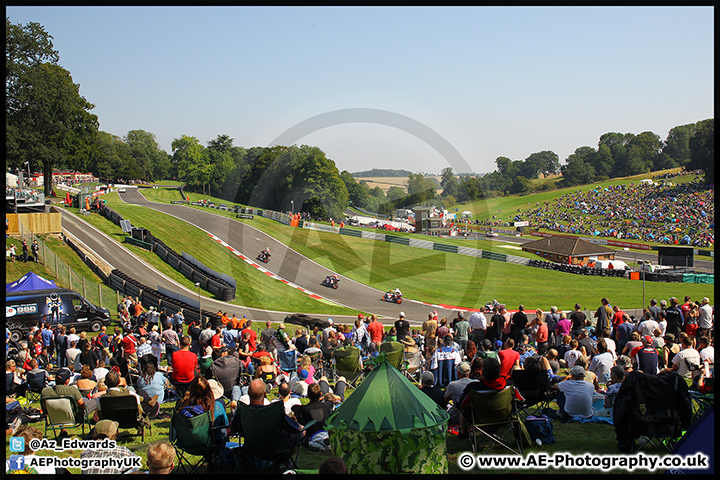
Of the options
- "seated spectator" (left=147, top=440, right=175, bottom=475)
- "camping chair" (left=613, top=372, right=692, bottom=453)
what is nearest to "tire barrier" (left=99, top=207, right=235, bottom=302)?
"seated spectator" (left=147, top=440, right=175, bottom=475)

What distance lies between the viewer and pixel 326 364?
12.8 m

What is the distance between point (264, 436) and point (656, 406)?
15.7 ft

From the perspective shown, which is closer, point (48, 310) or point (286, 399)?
point (286, 399)

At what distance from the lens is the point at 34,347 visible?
14.3 meters

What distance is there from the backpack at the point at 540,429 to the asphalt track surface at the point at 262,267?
21393mm

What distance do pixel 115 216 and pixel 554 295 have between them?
34.3 m

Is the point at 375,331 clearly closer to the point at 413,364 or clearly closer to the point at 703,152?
the point at 413,364

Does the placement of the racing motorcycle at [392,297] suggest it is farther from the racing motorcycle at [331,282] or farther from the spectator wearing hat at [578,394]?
the spectator wearing hat at [578,394]

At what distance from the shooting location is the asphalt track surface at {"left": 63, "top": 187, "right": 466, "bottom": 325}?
30.3m

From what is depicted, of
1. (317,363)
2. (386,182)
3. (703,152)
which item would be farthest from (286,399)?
(386,182)

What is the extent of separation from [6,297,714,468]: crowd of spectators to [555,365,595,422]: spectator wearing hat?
0.02 metres

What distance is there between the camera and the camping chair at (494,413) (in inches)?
262

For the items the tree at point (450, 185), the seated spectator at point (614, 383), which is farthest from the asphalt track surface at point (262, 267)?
the tree at point (450, 185)

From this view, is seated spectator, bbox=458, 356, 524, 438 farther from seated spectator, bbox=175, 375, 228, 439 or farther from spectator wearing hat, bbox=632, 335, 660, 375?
spectator wearing hat, bbox=632, 335, 660, 375
